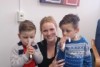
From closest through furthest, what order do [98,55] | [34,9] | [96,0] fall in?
1. [98,55]
2. [34,9]
3. [96,0]

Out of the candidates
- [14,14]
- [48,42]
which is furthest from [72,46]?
[14,14]

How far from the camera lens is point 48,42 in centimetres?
158

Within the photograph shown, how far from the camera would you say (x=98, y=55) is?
186 centimetres

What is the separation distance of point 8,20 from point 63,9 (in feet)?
2.08

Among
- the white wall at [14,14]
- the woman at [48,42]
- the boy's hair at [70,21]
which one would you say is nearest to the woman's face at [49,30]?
the woman at [48,42]

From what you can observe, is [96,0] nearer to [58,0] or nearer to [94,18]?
[94,18]

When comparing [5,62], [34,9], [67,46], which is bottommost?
[5,62]

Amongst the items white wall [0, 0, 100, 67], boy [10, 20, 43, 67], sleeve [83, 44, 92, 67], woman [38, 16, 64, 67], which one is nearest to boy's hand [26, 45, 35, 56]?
boy [10, 20, 43, 67]

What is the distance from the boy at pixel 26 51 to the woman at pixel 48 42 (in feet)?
0.38

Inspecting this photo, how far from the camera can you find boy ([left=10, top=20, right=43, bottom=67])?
4.41 ft

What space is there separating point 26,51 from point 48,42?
28 centimetres

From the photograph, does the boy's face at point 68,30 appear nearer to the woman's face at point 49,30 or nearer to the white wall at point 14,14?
the woman's face at point 49,30

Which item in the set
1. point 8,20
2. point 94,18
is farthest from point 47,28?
point 94,18

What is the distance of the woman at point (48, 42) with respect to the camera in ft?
4.83
